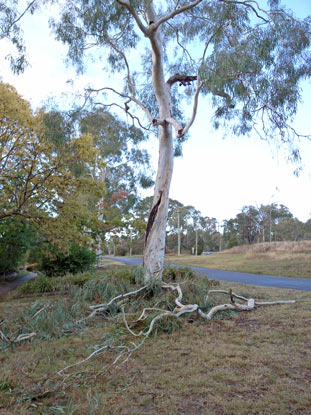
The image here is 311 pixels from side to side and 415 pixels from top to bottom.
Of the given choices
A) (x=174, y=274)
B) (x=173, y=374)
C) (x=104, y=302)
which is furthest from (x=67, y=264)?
(x=173, y=374)

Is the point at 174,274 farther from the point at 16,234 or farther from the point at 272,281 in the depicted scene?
the point at 272,281

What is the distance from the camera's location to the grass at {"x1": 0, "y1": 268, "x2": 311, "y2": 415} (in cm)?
303

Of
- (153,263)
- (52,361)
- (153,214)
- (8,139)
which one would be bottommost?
(52,361)

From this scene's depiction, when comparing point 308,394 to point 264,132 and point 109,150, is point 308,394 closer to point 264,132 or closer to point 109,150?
point 264,132

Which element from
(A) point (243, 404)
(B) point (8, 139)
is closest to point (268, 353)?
(A) point (243, 404)

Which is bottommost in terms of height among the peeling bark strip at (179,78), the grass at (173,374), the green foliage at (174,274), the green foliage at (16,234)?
the grass at (173,374)

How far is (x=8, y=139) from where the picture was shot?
904 cm

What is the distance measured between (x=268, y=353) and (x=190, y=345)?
3.49 feet

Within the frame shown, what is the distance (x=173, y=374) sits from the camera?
149 inches

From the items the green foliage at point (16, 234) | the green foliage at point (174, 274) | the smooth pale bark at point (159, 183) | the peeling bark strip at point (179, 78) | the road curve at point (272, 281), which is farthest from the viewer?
the road curve at point (272, 281)

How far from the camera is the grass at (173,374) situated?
3027 mm

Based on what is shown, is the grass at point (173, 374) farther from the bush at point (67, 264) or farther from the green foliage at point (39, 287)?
the bush at point (67, 264)

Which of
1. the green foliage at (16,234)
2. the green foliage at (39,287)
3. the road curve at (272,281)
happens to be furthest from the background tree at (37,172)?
the road curve at (272,281)

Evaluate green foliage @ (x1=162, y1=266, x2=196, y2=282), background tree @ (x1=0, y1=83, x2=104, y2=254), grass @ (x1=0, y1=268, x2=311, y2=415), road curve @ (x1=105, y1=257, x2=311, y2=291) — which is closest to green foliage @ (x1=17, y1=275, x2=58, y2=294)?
background tree @ (x1=0, y1=83, x2=104, y2=254)
